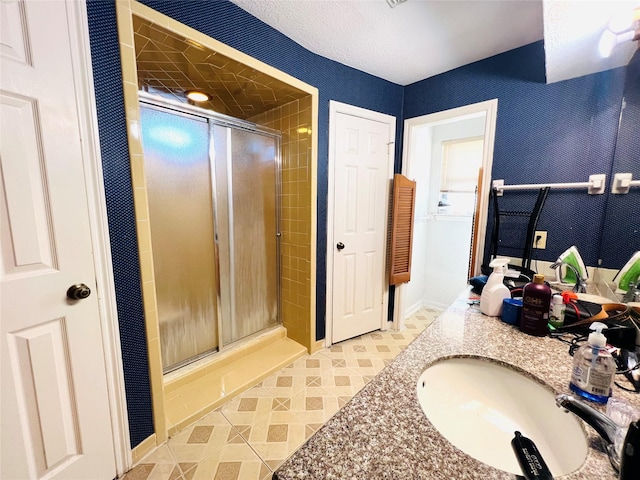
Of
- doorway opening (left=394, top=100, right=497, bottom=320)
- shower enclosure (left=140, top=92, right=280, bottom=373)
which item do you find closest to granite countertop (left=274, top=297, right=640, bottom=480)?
shower enclosure (left=140, top=92, right=280, bottom=373)

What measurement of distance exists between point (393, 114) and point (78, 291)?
2512mm

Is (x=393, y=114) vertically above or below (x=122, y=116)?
above

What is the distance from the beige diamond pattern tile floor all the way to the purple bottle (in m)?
1.03

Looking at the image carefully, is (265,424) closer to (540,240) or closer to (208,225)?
(208,225)

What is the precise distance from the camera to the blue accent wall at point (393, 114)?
3.43 ft

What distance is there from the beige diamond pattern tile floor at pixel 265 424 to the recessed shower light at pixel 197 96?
215 cm

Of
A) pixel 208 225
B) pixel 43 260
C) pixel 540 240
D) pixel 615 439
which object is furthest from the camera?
pixel 208 225

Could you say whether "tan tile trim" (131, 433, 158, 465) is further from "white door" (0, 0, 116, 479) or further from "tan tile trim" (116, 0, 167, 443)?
"white door" (0, 0, 116, 479)

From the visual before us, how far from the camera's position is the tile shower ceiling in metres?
1.26

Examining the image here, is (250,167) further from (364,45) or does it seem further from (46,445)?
(46,445)

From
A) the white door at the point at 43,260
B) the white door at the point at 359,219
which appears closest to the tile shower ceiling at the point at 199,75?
the white door at the point at 43,260

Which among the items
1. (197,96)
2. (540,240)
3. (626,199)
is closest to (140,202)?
(197,96)

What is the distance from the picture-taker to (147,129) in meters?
1.47

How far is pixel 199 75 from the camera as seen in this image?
63.2 inches
